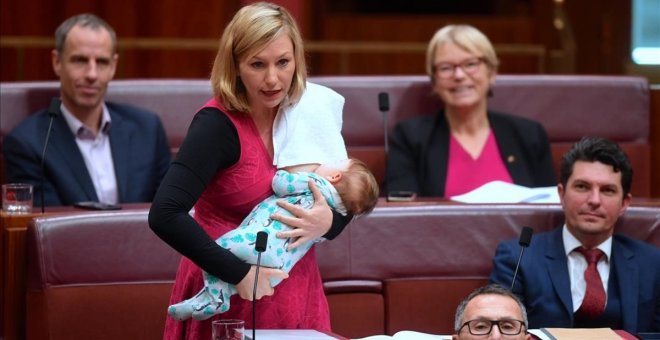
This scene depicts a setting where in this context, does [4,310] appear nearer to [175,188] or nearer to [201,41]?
[175,188]

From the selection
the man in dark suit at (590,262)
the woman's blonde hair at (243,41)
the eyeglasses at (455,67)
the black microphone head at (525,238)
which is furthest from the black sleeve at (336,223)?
the eyeglasses at (455,67)

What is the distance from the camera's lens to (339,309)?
2438mm

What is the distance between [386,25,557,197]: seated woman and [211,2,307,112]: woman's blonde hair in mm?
1340

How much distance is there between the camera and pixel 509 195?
2.79m

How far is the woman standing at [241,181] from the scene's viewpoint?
1.69m

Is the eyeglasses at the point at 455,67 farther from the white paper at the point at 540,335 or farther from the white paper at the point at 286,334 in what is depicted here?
the white paper at the point at 286,334

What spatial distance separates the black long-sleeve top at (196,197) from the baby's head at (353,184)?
17cm

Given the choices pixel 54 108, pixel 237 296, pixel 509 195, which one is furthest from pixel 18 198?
pixel 509 195

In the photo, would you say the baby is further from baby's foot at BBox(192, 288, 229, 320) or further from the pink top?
the pink top

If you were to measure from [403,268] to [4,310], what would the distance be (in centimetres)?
82

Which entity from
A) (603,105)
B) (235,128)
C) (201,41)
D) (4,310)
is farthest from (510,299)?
(201,41)

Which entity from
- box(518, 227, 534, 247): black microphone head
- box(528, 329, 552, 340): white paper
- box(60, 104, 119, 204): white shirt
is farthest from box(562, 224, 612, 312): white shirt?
box(60, 104, 119, 204): white shirt

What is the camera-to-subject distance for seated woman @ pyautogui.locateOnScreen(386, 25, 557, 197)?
3.14 metres

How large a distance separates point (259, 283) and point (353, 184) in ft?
0.68
